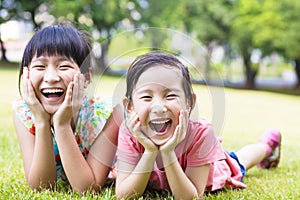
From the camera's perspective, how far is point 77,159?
229 cm

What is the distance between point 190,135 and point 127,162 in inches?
12.3

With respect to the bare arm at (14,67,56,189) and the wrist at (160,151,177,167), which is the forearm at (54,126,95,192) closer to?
the bare arm at (14,67,56,189)

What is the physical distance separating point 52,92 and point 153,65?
539 mm

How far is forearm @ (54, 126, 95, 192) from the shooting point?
224cm

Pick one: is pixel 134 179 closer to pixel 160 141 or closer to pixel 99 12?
pixel 160 141

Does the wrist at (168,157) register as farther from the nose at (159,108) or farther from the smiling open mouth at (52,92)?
the smiling open mouth at (52,92)

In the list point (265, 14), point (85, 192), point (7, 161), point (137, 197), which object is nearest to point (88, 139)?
point (85, 192)

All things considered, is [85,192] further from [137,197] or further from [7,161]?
[7,161]

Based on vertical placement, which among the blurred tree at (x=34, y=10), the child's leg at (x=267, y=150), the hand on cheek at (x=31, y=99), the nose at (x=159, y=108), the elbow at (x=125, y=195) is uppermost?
the nose at (x=159, y=108)

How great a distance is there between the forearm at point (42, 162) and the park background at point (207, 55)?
0.10m

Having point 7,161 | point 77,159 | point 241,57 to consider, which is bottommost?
point 241,57

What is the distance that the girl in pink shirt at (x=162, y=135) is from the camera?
189 cm

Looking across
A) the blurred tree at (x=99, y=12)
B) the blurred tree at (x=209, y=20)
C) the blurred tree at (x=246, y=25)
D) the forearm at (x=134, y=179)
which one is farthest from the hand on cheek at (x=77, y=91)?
the blurred tree at (x=209, y=20)

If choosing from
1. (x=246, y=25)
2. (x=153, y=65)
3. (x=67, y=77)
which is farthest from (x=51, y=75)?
(x=246, y=25)
